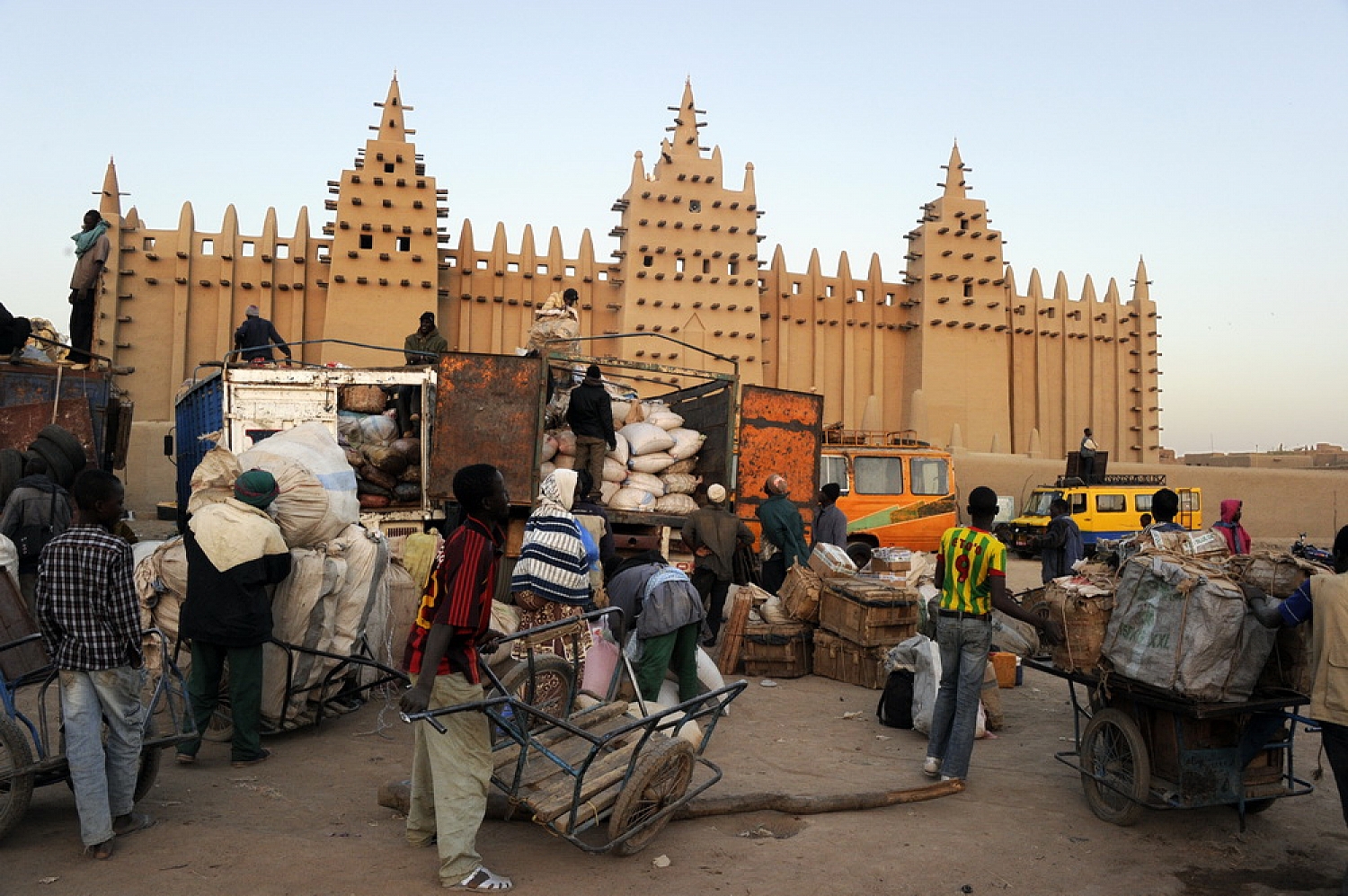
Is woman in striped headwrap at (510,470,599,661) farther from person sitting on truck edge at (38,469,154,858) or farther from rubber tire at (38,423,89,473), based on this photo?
rubber tire at (38,423,89,473)

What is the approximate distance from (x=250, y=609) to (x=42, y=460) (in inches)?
135

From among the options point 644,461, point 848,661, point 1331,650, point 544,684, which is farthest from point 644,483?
point 1331,650

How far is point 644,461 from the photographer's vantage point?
1086 centimetres

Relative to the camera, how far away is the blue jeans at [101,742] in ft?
13.6

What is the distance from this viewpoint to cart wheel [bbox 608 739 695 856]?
419 cm

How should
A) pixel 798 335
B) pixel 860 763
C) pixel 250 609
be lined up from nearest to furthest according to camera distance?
pixel 250 609, pixel 860 763, pixel 798 335

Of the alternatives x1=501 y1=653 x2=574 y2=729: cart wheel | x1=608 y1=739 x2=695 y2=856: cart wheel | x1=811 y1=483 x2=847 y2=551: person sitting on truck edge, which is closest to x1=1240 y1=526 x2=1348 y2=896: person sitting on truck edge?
x1=608 y1=739 x2=695 y2=856: cart wheel

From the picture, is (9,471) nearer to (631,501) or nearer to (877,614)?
(631,501)

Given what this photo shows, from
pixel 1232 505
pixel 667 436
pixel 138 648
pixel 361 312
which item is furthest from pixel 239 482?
pixel 361 312

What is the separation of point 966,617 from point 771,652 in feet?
10.5

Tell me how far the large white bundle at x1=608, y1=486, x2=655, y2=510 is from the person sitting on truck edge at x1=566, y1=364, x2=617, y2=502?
0.25 meters

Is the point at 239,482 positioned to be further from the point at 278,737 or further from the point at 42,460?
the point at 42,460

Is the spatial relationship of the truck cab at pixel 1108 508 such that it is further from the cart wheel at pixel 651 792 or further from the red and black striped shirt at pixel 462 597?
the red and black striped shirt at pixel 462 597

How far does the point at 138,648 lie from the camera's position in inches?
172
